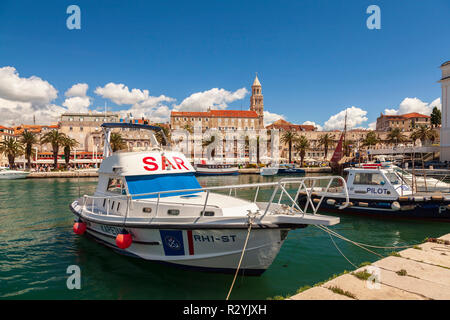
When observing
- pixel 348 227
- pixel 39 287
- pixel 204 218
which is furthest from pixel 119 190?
pixel 348 227

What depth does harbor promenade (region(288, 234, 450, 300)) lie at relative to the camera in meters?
5.68

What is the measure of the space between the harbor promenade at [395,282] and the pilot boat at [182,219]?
1.45m

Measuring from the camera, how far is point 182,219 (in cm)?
806

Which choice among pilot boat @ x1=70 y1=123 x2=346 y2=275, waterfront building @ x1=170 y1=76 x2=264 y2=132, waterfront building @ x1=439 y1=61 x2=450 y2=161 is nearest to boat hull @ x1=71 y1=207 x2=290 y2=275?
pilot boat @ x1=70 y1=123 x2=346 y2=275

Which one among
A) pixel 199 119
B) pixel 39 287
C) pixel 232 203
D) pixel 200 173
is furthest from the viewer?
pixel 199 119

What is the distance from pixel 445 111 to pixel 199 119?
86384mm

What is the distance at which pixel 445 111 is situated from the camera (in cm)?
5994

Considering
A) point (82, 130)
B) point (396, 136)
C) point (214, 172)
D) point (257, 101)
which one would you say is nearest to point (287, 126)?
point (257, 101)

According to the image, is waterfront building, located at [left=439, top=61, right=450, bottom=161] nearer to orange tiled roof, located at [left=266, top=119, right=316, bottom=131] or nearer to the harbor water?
the harbor water

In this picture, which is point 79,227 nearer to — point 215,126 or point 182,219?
point 182,219

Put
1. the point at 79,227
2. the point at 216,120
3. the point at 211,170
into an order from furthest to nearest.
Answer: the point at 216,120 < the point at 211,170 < the point at 79,227

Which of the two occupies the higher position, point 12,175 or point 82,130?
point 82,130

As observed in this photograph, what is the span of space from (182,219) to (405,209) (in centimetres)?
1441
